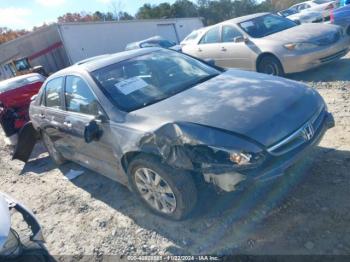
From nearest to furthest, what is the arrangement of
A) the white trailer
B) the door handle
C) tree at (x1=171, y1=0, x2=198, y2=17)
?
1. the door handle
2. the white trailer
3. tree at (x1=171, y1=0, x2=198, y2=17)

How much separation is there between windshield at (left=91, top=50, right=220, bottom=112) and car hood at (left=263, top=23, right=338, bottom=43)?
315 cm

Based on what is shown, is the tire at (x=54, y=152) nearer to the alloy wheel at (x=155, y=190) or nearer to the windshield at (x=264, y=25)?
the alloy wheel at (x=155, y=190)

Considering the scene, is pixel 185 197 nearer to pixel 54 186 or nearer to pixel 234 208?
pixel 234 208

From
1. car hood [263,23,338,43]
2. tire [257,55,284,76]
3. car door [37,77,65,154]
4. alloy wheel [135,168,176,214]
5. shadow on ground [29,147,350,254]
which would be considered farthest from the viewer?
tire [257,55,284,76]

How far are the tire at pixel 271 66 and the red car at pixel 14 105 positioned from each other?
17.4ft

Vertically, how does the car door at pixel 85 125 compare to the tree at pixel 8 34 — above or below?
above

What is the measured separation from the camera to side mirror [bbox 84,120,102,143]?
3.71m

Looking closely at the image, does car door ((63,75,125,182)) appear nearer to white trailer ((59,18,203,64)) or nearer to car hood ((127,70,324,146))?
car hood ((127,70,324,146))

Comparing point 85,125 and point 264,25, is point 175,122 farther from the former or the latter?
point 264,25

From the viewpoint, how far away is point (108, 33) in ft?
87.8

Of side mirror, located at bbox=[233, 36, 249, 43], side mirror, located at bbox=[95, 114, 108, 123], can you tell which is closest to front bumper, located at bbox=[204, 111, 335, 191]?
side mirror, located at bbox=[95, 114, 108, 123]

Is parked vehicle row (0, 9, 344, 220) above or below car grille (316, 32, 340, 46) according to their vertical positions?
above

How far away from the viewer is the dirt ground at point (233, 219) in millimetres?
2969

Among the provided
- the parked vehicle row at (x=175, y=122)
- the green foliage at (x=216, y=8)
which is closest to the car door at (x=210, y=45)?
the parked vehicle row at (x=175, y=122)
